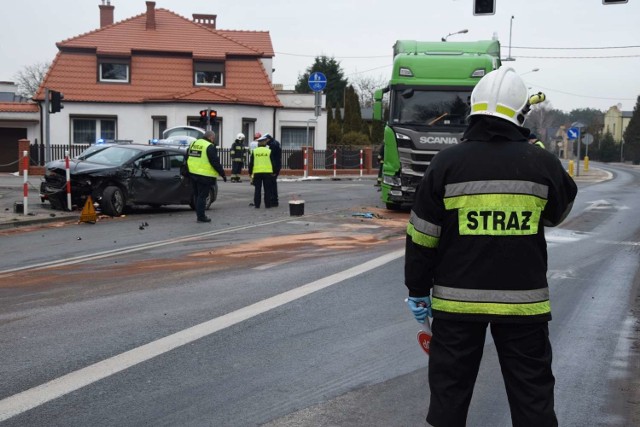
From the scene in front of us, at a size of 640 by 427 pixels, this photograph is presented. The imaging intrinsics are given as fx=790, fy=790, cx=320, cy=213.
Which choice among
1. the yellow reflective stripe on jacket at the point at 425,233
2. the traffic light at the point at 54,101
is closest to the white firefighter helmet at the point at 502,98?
the yellow reflective stripe on jacket at the point at 425,233

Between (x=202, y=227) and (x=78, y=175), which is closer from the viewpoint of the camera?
(x=202, y=227)

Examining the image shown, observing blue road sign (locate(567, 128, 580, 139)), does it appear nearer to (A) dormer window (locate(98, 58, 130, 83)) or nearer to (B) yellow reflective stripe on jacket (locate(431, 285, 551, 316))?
(A) dormer window (locate(98, 58, 130, 83))

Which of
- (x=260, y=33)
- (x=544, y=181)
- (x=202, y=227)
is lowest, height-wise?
(x=202, y=227)

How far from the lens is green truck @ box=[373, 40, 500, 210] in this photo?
16.3 meters

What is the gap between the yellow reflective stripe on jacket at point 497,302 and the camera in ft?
11.3

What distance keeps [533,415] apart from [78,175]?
1519cm

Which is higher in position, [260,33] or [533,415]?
[260,33]

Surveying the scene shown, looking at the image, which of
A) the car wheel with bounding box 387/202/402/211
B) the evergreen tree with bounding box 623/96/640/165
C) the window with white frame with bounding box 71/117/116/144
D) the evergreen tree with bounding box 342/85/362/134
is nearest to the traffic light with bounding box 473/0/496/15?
the car wheel with bounding box 387/202/402/211

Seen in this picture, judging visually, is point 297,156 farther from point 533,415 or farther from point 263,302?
point 533,415

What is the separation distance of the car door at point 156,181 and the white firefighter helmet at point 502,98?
14.6 m

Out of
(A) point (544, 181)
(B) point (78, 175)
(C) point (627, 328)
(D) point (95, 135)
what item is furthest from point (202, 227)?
(D) point (95, 135)

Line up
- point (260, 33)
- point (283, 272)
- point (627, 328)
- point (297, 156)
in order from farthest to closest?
point (260, 33)
point (297, 156)
point (283, 272)
point (627, 328)

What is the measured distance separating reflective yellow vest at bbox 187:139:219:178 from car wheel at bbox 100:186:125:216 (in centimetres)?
198

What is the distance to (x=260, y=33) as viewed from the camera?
2020 inches
